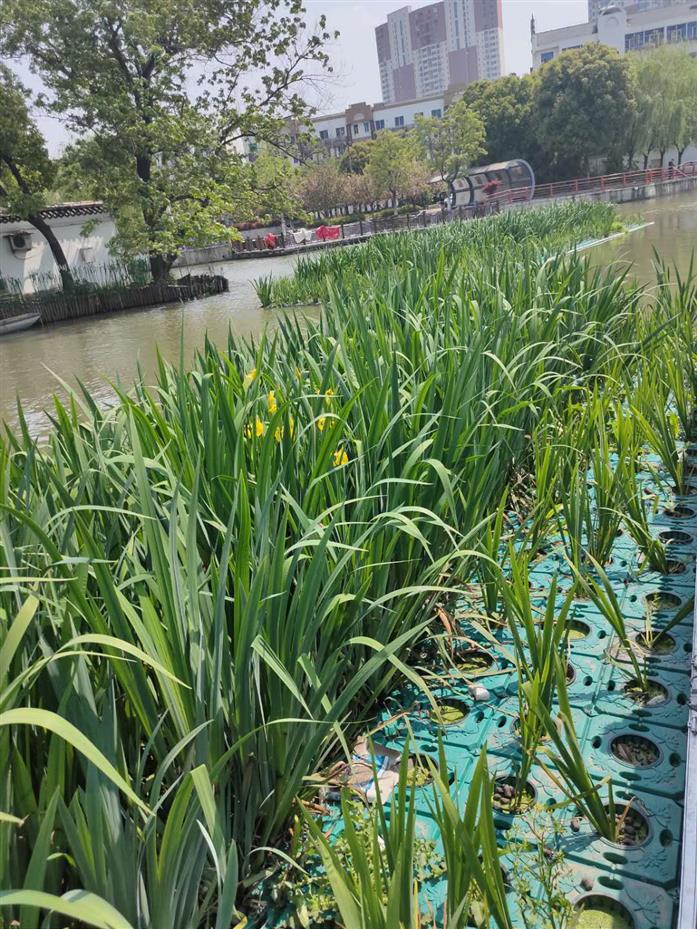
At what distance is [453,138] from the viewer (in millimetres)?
38156

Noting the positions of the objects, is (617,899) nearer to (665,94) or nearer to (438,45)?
(665,94)

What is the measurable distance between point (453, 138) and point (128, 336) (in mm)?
31110

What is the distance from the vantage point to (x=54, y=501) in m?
1.52

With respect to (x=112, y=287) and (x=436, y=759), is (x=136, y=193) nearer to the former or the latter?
(x=112, y=287)

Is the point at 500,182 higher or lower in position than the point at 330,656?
higher

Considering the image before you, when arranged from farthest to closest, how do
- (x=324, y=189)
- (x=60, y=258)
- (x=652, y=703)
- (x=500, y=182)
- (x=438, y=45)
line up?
(x=438, y=45), (x=324, y=189), (x=500, y=182), (x=60, y=258), (x=652, y=703)

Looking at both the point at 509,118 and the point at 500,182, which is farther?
the point at 509,118

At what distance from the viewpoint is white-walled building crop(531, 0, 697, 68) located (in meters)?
53.6

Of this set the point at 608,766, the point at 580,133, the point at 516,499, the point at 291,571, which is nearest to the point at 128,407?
the point at 291,571

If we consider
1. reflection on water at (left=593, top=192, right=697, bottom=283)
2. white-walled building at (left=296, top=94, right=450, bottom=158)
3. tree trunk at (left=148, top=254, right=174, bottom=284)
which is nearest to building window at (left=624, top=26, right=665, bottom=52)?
white-walled building at (left=296, top=94, right=450, bottom=158)

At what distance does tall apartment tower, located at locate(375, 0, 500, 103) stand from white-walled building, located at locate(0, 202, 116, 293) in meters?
164

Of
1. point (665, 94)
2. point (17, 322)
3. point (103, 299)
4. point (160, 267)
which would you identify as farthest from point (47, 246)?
point (665, 94)

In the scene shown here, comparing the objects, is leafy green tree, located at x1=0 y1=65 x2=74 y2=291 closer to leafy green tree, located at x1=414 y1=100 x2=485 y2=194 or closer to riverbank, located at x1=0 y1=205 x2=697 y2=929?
Result: riverbank, located at x1=0 y1=205 x2=697 y2=929

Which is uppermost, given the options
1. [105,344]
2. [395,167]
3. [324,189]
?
[395,167]
